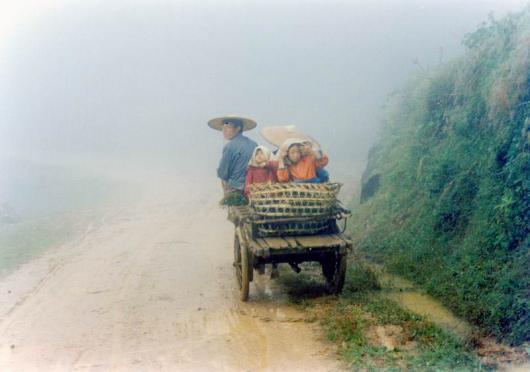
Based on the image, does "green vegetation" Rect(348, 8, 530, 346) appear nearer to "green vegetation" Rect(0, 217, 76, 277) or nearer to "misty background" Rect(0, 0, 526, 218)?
"green vegetation" Rect(0, 217, 76, 277)

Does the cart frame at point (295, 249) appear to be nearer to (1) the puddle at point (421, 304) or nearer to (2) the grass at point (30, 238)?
(1) the puddle at point (421, 304)

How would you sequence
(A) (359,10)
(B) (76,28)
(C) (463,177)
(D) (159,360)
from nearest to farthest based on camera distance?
(D) (159,360) < (C) (463,177) < (A) (359,10) < (B) (76,28)

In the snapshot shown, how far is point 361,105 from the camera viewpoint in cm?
3391

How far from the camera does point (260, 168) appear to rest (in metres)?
7.12

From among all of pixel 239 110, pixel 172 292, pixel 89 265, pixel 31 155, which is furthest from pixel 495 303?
pixel 239 110

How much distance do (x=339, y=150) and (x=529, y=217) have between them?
20854mm

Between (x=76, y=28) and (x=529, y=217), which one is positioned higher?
(x=76, y=28)

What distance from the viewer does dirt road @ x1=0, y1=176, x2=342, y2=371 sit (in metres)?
5.01

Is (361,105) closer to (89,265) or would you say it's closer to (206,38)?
(206,38)

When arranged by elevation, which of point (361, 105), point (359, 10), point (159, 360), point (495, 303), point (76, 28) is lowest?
point (159, 360)

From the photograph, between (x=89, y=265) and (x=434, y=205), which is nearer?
(x=434, y=205)

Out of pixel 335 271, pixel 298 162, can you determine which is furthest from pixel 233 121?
pixel 335 271

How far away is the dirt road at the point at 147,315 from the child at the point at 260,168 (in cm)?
160

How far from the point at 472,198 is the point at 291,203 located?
9.12ft
